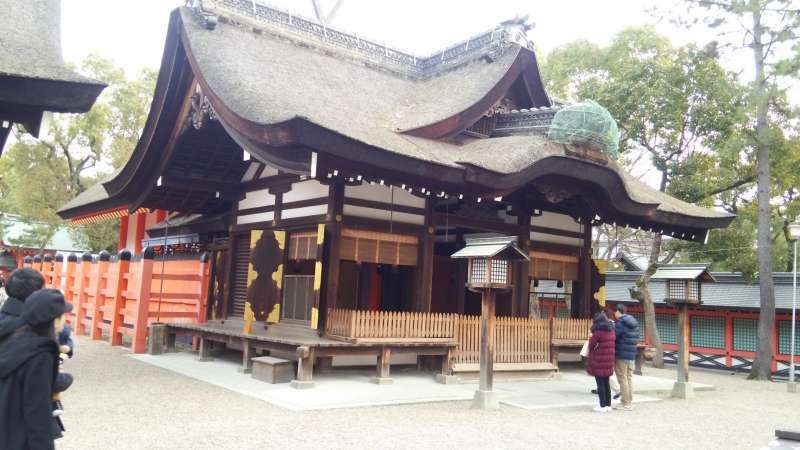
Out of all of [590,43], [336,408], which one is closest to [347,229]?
[336,408]

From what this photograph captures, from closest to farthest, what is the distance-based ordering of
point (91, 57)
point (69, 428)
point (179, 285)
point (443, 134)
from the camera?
point (69, 428)
point (443, 134)
point (179, 285)
point (91, 57)

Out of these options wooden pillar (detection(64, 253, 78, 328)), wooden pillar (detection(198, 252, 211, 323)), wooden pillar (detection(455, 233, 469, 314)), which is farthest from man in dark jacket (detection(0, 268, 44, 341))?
wooden pillar (detection(64, 253, 78, 328))

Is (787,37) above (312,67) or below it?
above

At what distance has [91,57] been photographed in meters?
28.0

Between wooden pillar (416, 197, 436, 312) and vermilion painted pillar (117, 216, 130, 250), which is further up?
vermilion painted pillar (117, 216, 130, 250)

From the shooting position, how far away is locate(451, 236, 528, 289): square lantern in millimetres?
8906

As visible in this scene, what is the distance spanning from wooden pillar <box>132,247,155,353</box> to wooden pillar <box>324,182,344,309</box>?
428 cm

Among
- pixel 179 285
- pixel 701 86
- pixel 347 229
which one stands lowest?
pixel 179 285

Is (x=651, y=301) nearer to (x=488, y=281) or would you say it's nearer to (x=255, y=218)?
(x=488, y=281)

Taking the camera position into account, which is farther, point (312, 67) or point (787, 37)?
point (787, 37)

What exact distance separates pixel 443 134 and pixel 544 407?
17.4ft

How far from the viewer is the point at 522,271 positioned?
43.9 feet

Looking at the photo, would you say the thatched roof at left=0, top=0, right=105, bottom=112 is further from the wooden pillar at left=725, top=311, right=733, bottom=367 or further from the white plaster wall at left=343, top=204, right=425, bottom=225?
the wooden pillar at left=725, top=311, right=733, bottom=367

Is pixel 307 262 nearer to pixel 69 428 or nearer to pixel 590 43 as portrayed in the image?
pixel 69 428
